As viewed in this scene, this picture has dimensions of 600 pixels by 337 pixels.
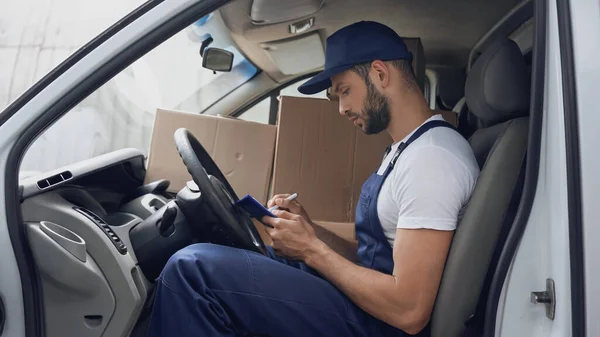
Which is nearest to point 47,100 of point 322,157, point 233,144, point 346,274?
point 346,274

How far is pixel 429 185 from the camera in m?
1.09

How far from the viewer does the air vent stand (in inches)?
42.3

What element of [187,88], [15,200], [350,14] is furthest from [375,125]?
[187,88]

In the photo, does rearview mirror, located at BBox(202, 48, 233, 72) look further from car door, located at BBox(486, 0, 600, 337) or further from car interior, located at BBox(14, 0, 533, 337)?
car door, located at BBox(486, 0, 600, 337)

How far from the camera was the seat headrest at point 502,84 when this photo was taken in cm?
112

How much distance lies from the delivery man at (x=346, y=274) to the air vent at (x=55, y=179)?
30 cm

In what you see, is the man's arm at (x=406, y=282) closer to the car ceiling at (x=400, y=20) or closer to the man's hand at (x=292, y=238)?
the man's hand at (x=292, y=238)

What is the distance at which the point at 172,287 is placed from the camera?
3.33 feet

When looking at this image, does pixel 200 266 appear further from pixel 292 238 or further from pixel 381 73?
pixel 381 73

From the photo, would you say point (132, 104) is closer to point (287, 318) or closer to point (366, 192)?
point (366, 192)

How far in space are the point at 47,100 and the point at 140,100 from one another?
6.94 ft

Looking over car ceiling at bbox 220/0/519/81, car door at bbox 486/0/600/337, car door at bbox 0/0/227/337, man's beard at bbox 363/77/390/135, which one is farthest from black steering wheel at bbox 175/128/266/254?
car ceiling at bbox 220/0/519/81

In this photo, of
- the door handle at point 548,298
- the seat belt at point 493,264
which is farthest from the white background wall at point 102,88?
the door handle at point 548,298

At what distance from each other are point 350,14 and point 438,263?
108 centimetres
